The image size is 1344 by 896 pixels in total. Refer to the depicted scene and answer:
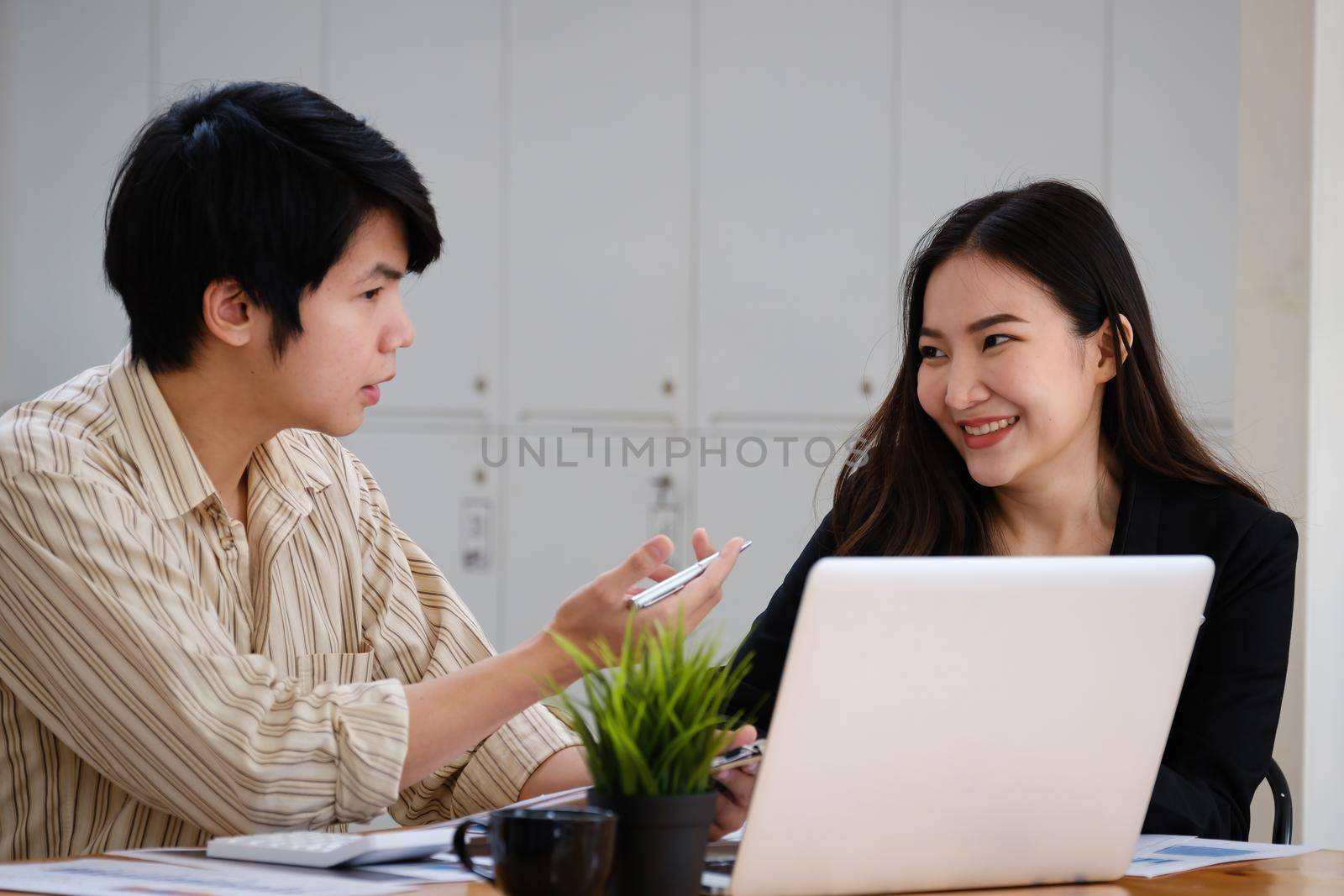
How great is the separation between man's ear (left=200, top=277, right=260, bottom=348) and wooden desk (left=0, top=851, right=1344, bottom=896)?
0.64 m

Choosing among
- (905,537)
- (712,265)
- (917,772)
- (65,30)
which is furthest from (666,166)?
(917,772)

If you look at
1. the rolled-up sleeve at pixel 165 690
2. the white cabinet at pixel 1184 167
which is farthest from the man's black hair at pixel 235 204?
the white cabinet at pixel 1184 167

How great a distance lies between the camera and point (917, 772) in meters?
0.94

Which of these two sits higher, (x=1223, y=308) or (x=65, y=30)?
(x=65, y=30)

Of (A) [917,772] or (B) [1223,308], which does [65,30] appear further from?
(A) [917,772]

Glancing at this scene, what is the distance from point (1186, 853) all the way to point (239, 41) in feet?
11.1

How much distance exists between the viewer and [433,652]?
5.40 ft

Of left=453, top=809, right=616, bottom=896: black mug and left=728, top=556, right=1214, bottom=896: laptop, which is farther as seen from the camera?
left=728, top=556, right=1214, bottom=896: laptop

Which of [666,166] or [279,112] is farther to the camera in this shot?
[666,166]

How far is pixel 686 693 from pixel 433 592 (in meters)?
0.90

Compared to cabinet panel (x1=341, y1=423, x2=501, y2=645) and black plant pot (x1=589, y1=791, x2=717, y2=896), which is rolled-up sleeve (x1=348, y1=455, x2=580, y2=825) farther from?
cabinet panel (x1=341, y1=423, x2=501, y2=645)

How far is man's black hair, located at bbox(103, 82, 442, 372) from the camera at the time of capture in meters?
1.41

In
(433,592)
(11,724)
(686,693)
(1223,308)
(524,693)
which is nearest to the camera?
(686,693)

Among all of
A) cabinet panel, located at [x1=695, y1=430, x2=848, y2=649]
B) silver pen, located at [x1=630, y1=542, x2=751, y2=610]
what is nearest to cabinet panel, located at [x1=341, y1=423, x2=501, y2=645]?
cabinet panel, located at [x1=695, y1=430, x2=848, y2=649]
